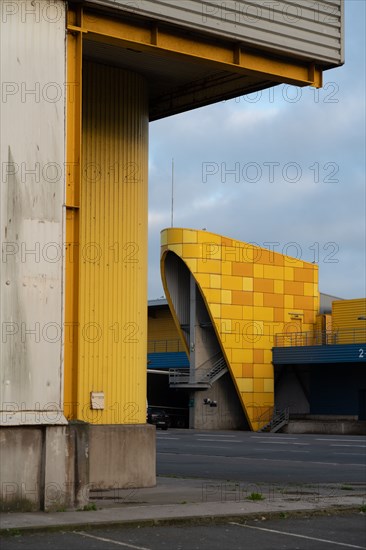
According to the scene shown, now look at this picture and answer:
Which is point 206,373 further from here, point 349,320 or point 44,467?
point 44,467

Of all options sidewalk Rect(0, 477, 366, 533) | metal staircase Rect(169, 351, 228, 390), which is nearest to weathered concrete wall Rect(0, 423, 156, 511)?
sidewalk Rect(0, 477, 366, 533)

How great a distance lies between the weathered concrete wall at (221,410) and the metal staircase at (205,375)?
102 centimetres

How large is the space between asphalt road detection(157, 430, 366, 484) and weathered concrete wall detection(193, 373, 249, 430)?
2417cm

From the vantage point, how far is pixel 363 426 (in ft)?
194

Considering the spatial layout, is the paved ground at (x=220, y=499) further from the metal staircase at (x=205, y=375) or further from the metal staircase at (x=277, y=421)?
the metal staircase at (x=205, y=375)

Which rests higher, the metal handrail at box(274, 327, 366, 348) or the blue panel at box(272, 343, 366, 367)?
the metal handrail at box(274, 327, 366, 348)

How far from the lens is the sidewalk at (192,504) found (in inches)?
474

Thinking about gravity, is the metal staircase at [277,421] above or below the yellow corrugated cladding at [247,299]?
below

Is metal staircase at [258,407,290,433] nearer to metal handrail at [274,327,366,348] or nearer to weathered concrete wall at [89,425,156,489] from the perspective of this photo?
metal handrail at [274,327,366,348]

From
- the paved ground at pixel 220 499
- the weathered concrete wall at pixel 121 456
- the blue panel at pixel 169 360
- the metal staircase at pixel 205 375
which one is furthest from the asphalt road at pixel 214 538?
the blue panel at pixel 169 360

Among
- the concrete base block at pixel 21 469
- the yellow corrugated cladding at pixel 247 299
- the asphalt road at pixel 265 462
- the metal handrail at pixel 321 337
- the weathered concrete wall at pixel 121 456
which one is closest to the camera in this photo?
the concrete base block at pixel 21 469

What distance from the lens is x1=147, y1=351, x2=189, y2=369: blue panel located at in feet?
230

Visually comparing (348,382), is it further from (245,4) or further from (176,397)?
(245,4)

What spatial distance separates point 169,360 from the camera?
235 feet
